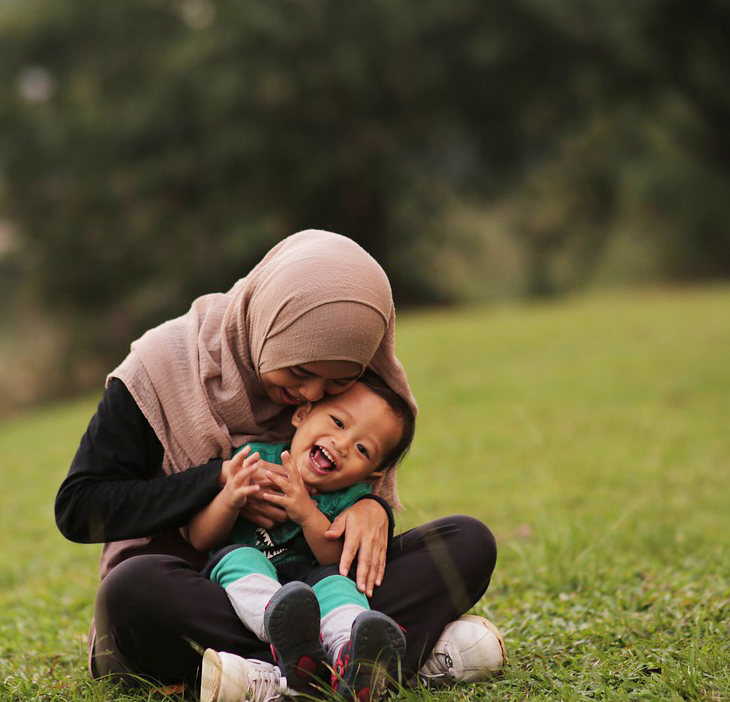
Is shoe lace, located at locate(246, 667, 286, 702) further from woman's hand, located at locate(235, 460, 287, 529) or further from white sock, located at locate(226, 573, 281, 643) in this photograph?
woman's hand, located at locate(235, 460, 287, 529)

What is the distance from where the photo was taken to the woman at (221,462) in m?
2.75

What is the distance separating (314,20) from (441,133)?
407 centimetres

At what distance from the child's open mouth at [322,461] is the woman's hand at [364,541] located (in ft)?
0.47

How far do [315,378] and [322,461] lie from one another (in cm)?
24

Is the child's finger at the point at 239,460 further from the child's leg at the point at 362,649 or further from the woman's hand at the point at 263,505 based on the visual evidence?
the child's leg at the point at 362,649

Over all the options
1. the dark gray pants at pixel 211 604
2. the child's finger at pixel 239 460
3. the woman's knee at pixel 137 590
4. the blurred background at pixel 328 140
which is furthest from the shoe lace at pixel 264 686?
the blurred background at pixel 328 140

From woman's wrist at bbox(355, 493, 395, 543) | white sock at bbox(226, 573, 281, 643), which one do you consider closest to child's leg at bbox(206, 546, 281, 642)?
white sock at bbox(226, 573, 281, 643)

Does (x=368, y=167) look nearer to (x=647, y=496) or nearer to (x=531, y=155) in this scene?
(x=531, y=155)

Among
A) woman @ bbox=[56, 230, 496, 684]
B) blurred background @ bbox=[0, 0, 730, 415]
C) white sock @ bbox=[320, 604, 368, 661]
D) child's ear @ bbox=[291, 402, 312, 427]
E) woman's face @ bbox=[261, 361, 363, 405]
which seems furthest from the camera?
blurred background @ bbox=[0, 0, 730, 415]

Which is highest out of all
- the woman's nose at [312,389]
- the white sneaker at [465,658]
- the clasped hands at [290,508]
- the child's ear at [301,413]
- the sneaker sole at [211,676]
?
the woman's nose at [312,389]

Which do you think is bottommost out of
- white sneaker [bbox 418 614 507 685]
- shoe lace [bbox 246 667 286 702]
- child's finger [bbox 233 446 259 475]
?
white sneaker [bbox 418 614 507 685]

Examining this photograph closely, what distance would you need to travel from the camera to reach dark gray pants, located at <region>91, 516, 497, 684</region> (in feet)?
8.89

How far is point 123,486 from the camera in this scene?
2.87m

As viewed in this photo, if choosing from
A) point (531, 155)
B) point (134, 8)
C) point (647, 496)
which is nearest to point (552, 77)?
point (531, 155)
